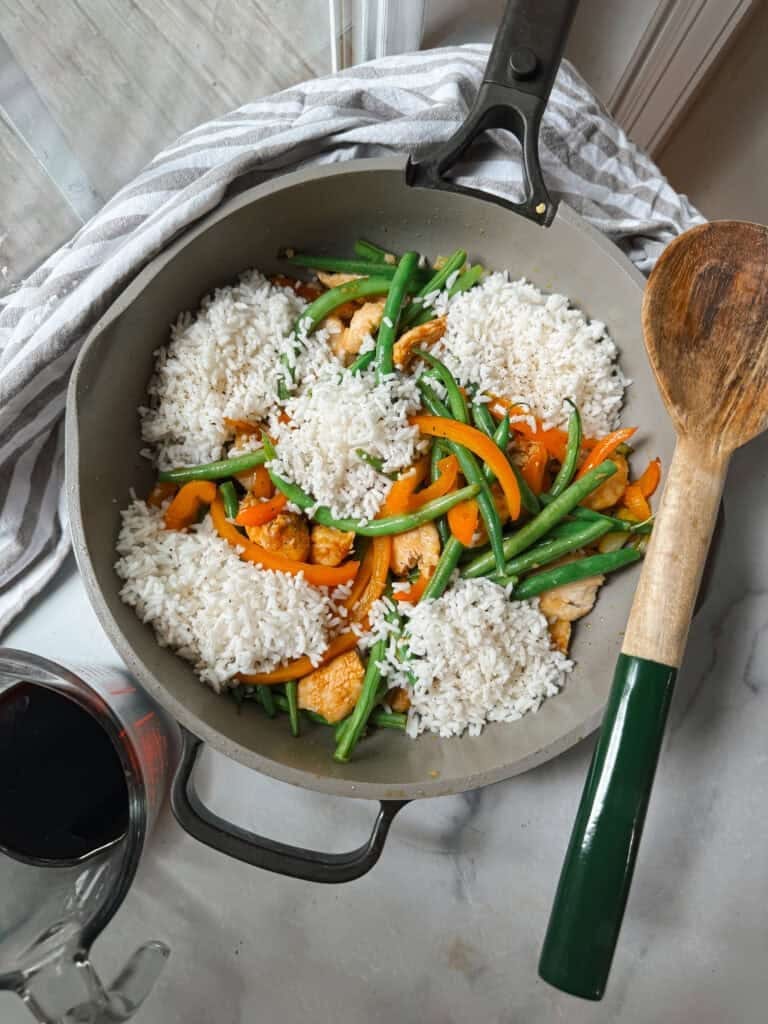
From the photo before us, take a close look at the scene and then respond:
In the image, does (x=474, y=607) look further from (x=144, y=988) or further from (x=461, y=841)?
(x=144, y=988)

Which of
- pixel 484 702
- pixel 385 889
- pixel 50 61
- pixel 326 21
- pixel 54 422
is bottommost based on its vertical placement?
pixel 385 889

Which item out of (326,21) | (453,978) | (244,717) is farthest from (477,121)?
(453,978)

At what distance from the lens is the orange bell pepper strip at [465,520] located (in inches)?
44.2

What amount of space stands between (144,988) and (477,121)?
4.30 feet

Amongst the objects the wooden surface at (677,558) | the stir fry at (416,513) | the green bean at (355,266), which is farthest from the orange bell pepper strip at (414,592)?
the green bean at (355,266)

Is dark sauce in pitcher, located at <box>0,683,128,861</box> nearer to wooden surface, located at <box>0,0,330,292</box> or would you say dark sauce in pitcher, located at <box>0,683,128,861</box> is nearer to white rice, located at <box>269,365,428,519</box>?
white rice, located at <box>269,365,428,519</box>

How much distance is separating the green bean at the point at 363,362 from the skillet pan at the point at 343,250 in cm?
19

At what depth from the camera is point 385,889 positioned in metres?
1.24

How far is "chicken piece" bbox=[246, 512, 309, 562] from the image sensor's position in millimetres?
1128

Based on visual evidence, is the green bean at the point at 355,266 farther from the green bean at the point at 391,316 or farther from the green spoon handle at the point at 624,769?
the green spoon handle at the point at 624,769

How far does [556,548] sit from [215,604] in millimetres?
492

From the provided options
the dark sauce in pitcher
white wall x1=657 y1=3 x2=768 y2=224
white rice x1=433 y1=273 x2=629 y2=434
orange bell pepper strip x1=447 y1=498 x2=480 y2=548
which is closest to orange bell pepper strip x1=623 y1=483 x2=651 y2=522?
white rice x1=433 y1=273 x2=629 y2=434

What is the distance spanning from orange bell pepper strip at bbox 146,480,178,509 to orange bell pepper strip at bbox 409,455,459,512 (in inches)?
14.3

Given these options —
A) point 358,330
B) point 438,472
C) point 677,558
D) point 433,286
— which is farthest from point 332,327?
point 677,558
